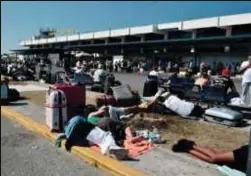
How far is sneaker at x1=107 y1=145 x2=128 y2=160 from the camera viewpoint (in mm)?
6785

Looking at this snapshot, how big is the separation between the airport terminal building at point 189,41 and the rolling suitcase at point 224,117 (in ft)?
114

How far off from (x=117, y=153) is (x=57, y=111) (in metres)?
2.66

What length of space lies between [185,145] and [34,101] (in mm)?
8596

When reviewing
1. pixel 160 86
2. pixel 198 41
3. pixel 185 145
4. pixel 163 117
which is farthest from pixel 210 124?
pixel 198 41

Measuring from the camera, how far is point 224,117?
9836 mm

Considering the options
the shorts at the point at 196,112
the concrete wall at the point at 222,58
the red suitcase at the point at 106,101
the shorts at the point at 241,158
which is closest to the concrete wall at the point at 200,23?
the concrete wall at the point at 222,58

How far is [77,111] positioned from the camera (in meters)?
9.73

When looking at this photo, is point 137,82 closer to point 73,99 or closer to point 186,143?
point 73,99

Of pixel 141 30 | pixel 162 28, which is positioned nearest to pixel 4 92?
pixel 162 28

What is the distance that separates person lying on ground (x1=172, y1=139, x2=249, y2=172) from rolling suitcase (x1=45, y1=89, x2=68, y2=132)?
110 inches

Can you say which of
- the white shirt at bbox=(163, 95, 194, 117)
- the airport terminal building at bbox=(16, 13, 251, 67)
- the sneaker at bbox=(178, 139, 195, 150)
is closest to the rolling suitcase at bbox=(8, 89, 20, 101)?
the white shirt at bbox=(163, 95, 194, 117)

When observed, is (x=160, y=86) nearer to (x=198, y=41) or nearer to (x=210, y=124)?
(x=210, y=124)

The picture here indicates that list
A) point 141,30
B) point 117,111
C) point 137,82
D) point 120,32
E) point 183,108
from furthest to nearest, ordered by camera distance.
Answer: point 120,32 → point 141,30 → point 137,82 → point 183,108 → point 117,111

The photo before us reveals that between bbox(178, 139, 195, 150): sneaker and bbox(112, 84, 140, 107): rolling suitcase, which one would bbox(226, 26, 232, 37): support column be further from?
bbox(178, 139, 195, 150): sneaker
